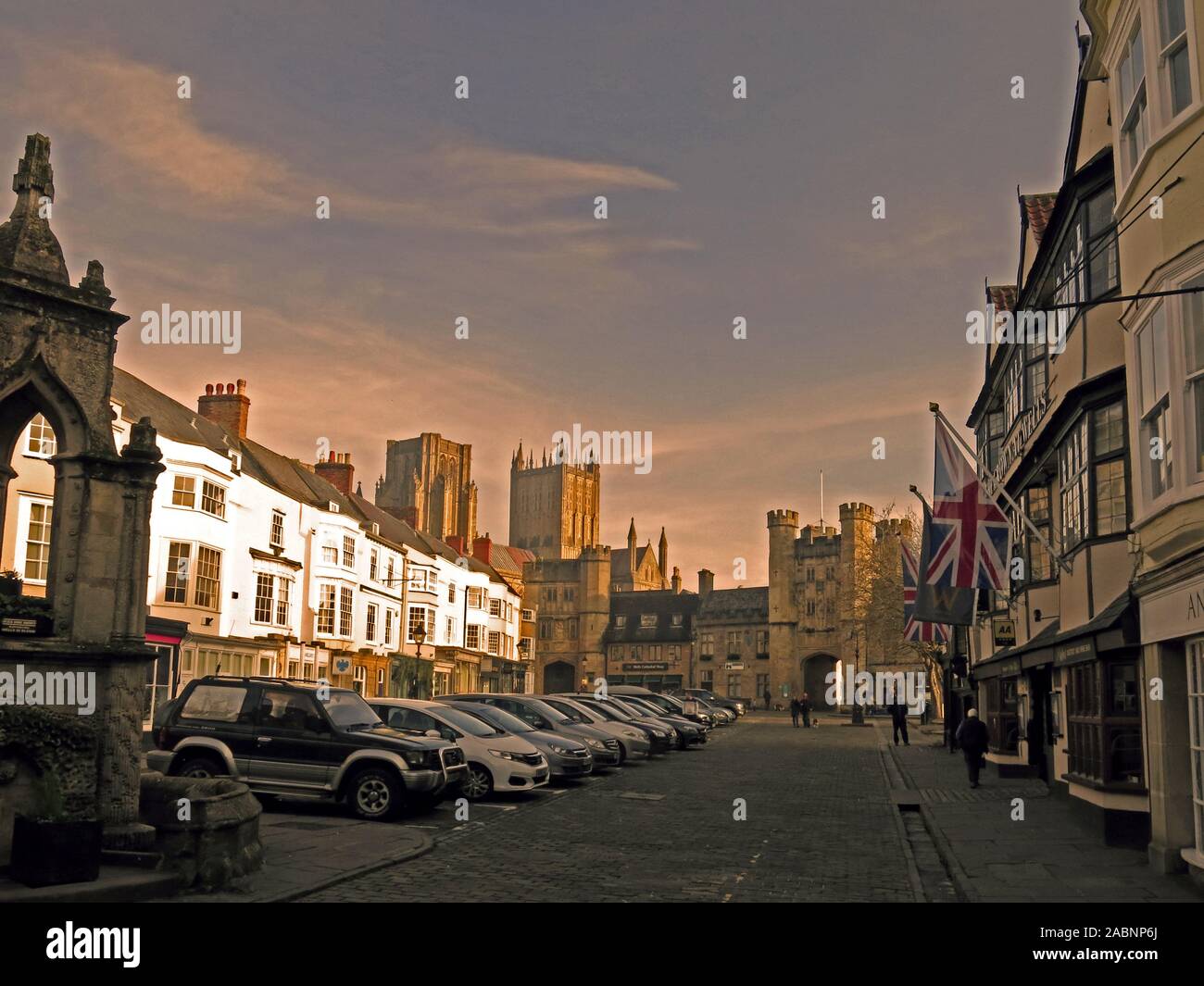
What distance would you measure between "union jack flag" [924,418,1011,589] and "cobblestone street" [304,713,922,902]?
404 cm

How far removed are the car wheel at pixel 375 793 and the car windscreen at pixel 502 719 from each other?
509 centimetres

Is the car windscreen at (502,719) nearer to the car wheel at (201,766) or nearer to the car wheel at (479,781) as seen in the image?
the car wheel at (479,781)

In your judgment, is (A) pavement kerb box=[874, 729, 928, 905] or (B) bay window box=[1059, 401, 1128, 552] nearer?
(A) pavement kerb box=[874, 729, 928, 905]

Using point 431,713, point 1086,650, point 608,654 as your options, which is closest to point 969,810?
point 1086,650

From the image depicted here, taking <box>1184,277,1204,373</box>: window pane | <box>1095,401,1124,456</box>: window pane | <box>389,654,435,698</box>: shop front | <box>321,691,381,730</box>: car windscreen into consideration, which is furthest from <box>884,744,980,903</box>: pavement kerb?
<box>389,654,435,698</box>: shop front

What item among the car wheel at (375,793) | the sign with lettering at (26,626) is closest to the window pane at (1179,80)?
the sign with lettering at (26,626)

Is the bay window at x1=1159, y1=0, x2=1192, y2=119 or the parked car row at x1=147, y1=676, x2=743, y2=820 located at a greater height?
the bay window at x1=1159, y1=0, x2=1192, y2=119

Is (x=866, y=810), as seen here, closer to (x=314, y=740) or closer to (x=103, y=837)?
(x=314, y=740)

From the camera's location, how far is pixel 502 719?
22.2 meters

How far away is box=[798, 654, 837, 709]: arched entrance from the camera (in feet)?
327

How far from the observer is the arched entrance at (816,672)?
3927 inches

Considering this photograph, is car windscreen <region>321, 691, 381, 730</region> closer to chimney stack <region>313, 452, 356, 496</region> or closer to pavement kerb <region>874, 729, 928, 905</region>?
pavement kerb <region>874, 729, 928, 905</region>
